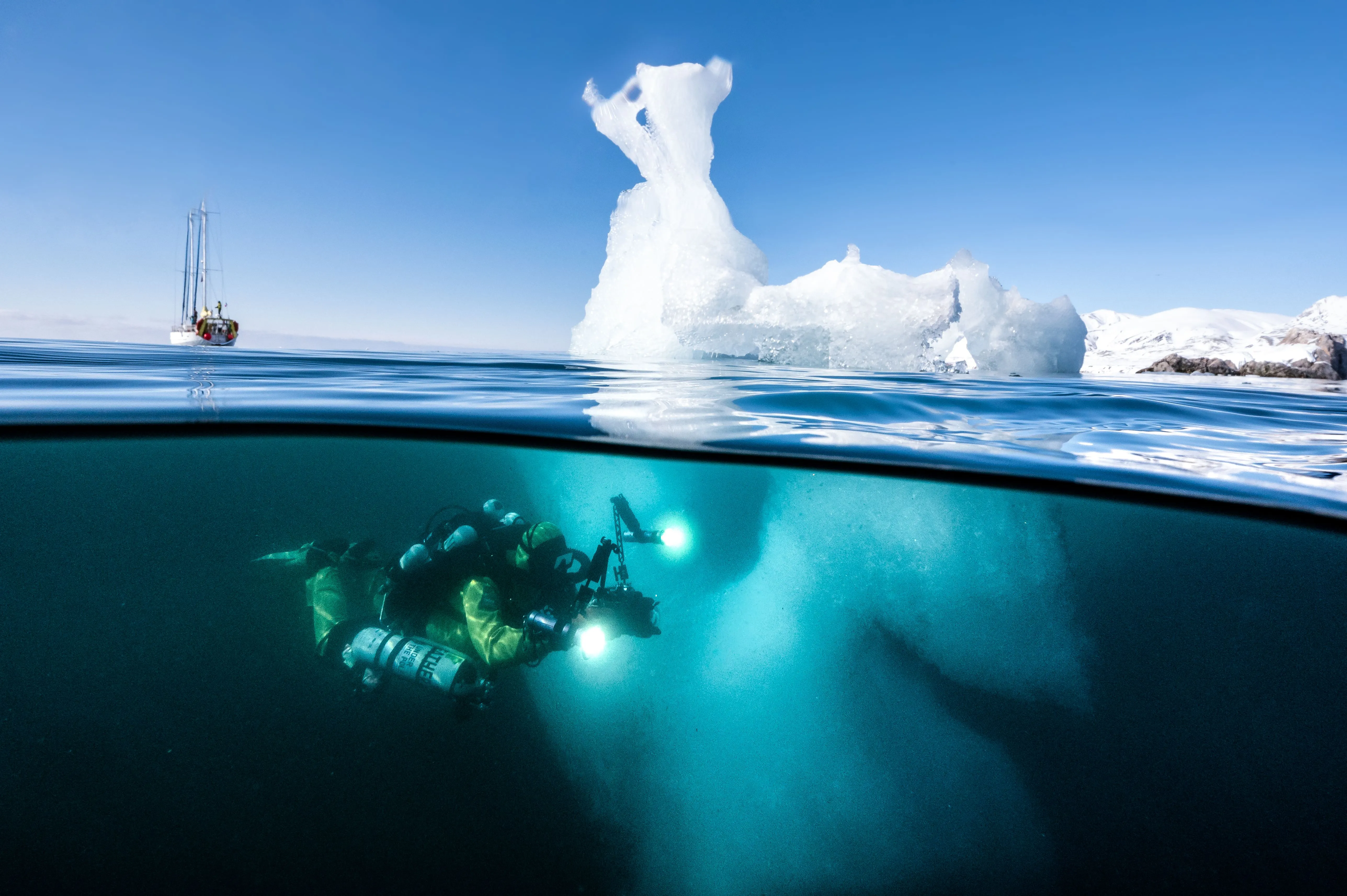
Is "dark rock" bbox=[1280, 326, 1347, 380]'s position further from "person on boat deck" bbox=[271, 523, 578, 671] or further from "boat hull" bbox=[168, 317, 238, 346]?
"boat hull" bbox=[168, 317, 238, 346]

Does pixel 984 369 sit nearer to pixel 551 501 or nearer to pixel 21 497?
pixel 551 501

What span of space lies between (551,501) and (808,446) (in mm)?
6726

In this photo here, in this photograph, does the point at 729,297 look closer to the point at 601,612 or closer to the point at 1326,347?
the point at 601,612

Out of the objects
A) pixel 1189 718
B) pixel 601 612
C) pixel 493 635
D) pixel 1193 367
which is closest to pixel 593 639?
pixel 601 612

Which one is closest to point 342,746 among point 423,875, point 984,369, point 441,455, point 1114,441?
point 423,875

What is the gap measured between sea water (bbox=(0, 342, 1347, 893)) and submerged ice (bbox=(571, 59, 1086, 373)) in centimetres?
328

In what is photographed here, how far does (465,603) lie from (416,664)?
2.26 ft

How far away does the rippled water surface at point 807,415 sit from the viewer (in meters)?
5.23

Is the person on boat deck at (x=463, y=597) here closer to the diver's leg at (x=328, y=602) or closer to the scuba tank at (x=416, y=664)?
the diver's leg at (x=328, y=602)

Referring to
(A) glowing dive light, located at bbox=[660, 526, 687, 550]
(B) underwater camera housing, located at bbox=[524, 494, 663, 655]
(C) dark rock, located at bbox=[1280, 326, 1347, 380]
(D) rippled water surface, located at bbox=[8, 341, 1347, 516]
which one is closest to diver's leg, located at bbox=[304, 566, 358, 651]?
(D) rippled water surface, located at bbox=[8, 341, 1347, 516]

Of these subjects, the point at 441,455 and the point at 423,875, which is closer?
A: the point at 423,875

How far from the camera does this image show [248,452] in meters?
7.71

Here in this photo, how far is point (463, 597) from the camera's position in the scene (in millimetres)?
5613

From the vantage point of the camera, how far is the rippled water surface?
206 inches
